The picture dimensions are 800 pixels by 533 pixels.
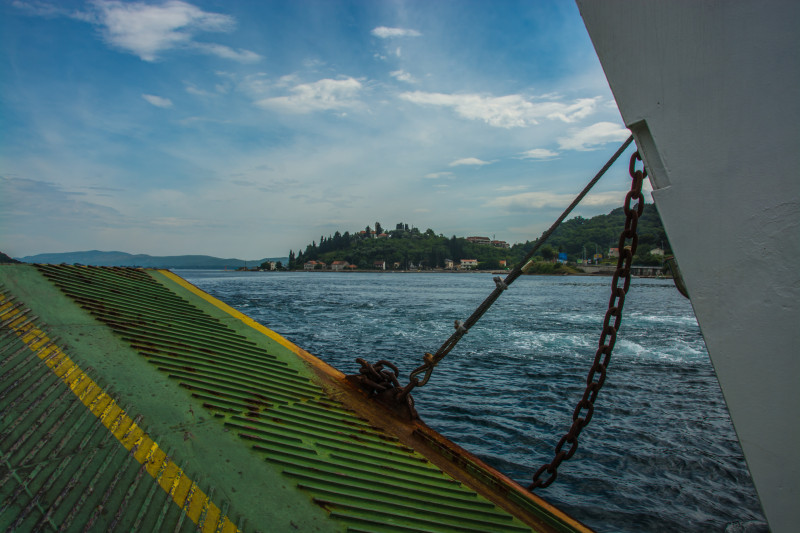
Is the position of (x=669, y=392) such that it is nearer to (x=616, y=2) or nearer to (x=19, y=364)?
(x=616, y=2)

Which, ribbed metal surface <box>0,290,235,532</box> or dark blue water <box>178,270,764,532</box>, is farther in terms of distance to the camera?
dark blue water <box>178,270,764,532</box>

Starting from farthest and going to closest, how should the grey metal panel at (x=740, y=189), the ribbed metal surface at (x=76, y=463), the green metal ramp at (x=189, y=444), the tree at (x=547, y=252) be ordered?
the tree at (x=547, y=252) → the green metal ramp at (x=189, y=444) → the ribbed metal surface at (x=76, y=463) → the grey metal panel at (x=740, y=189)

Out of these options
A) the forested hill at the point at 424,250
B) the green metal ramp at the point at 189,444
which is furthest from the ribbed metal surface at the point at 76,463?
the forested hill at the point at 424,250

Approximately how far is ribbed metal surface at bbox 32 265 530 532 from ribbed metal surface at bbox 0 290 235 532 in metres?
0.64

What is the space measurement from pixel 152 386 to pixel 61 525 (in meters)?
1.41

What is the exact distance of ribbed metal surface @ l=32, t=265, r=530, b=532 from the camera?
9.37 ft

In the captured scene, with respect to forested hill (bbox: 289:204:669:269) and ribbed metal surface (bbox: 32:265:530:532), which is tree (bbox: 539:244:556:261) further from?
ribbed metal surface (bbox: 32:265:530:532)

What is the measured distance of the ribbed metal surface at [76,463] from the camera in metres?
2.17

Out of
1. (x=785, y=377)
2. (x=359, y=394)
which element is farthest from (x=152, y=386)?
(x=785, y=377)

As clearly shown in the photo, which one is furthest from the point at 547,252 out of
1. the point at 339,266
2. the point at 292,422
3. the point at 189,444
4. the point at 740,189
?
the point at 740,189

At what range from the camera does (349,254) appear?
16088 centimetres

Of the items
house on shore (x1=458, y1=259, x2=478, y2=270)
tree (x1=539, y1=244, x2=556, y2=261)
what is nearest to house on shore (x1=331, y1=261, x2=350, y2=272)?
house on shore (x1=458, y1=259, x2=478, y2=270)

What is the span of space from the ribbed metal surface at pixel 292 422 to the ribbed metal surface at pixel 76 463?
2.10 feet

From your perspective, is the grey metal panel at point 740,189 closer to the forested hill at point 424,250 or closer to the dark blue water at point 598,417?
the dark blue water at point 598,417
